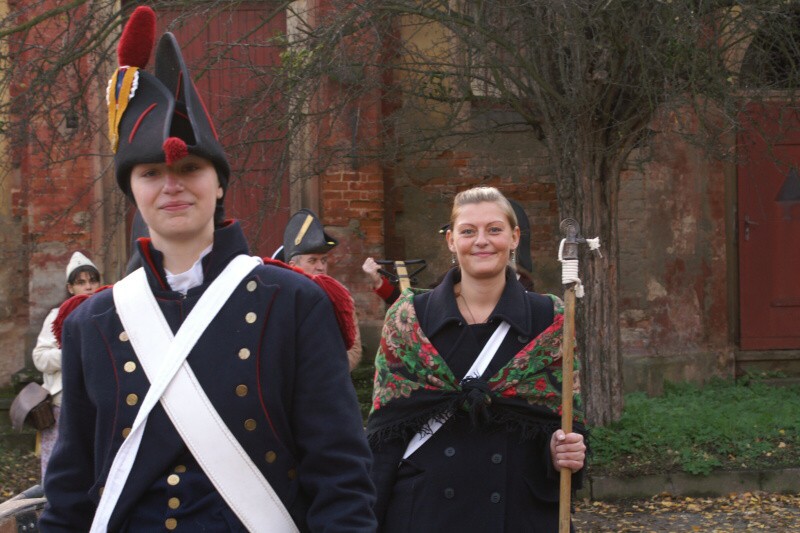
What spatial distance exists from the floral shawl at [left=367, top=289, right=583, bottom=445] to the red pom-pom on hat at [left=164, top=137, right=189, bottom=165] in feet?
6.22

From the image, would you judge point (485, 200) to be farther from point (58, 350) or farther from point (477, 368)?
point (58, 350)

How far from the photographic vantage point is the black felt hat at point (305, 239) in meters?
7.41

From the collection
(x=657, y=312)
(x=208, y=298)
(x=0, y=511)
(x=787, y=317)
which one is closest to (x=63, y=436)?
(x=208, y=298)

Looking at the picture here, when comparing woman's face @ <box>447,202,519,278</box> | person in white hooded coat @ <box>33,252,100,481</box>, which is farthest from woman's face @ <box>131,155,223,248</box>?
person in white hooded coat @ <box>33,252,100,481</box>

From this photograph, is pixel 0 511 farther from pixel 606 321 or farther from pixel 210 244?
pixel 606 321

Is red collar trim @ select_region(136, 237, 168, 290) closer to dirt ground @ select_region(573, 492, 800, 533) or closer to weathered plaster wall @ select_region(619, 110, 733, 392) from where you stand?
dirt ground @ select_region(573, 492, 800, 533)

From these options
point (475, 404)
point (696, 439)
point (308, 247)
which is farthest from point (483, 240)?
point (696, 439)

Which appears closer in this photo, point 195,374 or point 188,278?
point 195,374

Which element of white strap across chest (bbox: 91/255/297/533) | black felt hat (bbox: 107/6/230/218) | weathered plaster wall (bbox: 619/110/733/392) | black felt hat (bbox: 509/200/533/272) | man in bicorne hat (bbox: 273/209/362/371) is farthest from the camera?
weathered plaster wall (bbox: 619/110/733/392)

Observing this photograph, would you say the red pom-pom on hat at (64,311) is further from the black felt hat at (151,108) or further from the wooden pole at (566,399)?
the wooden pole at (566,399)

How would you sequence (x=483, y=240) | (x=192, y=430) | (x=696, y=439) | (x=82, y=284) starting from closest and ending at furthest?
(x=192, y=430)
(x=483, y=240)
(x=82, y=284)
(x=696, y=439)

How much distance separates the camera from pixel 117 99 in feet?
9.43

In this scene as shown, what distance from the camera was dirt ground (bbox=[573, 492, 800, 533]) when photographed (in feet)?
25.9

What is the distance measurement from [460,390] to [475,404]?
0.09 m
